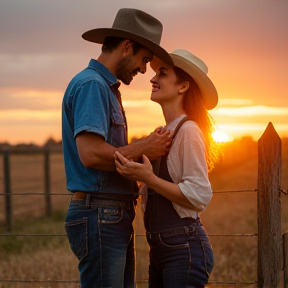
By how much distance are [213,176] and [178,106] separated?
15303 mm

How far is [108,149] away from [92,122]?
0.50 feet

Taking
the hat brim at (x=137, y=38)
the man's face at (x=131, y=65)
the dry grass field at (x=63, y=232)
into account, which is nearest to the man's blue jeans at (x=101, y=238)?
the man's face at (x=131, y=65)

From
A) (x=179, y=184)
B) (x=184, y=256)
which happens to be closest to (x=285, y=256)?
(x=184, y=256)

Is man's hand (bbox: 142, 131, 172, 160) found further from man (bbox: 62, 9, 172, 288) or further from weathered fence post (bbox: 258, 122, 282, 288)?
weathered fence post (bbox: 258, 122, 282, 288)

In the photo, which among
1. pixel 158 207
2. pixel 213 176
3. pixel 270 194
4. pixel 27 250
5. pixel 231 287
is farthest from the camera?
pixel 213 176

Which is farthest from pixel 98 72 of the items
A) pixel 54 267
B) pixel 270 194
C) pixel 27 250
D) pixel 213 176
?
pixel 213 176

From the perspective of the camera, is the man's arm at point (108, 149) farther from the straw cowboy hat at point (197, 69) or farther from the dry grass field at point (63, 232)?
the dry grass field at point (63, 232)

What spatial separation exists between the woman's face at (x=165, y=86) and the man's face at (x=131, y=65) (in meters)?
0.10

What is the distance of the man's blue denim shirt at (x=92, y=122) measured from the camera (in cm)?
302

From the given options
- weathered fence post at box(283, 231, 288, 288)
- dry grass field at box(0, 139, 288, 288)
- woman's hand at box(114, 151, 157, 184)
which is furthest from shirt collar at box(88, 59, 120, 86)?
weathered fence post at box(283, 231, 288, 288)

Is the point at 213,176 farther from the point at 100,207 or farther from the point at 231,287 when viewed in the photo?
the point at 100,207

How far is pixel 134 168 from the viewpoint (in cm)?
305

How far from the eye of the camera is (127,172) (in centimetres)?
305

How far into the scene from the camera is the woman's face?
3334mm
